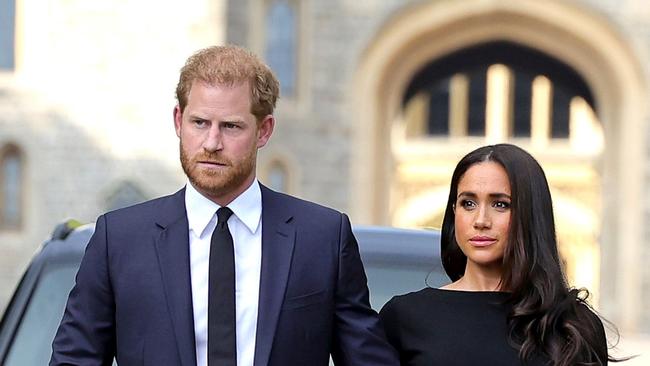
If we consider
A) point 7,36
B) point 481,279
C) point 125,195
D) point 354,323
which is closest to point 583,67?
point 125,195

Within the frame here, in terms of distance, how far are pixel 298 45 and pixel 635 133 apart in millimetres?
4678

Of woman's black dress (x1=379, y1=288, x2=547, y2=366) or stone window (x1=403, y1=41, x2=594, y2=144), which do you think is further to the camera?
stone window (x1=403, y1=41, x2=594, y2=144)

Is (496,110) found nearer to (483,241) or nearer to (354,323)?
(483,241)

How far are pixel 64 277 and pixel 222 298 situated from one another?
1.44 metres

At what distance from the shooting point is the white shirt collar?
10.4 feet

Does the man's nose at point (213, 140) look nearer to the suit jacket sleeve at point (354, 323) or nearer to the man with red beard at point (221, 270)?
the man with red beard at point (221, 270)

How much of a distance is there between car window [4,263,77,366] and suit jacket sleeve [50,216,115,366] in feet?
3.37

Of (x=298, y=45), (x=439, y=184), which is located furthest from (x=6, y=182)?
(x=439, y=184)

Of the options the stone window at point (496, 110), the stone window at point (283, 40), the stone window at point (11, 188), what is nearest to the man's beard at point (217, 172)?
the stone window at point (283, 40)

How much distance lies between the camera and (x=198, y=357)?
3.09m

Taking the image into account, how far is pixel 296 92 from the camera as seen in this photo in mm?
19156

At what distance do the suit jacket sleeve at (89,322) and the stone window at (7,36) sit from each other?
16.2m

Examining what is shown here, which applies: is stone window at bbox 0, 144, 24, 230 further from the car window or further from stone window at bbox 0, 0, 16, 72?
the car window

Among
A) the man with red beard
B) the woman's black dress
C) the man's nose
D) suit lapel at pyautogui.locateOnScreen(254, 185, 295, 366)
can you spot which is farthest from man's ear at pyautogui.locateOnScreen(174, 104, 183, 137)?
the woman's black dress
